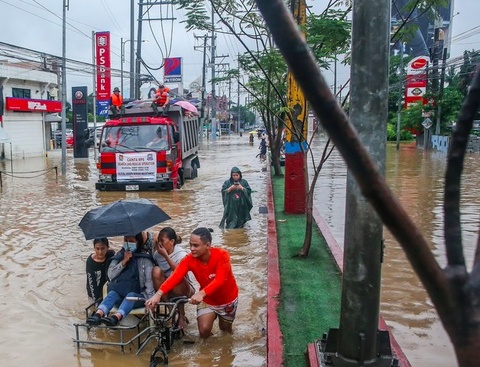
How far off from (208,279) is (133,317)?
0.88 metres

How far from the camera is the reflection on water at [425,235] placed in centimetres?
515

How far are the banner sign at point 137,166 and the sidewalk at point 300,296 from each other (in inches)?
244

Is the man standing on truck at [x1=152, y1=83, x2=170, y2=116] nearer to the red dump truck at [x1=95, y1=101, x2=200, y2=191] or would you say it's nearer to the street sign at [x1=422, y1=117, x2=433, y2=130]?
the red dump truck at [x1=95, y1=101, x2=200, y2=191]

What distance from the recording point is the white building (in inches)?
1204

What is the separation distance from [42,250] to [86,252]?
809 millimetres

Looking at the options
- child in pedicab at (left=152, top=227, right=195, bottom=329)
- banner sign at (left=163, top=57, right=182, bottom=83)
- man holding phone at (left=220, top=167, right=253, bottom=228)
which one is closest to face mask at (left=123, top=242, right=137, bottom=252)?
child in pedicab at (left=152, top=227, right=195, bottom=329)

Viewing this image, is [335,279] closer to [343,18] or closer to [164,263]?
[164,263]

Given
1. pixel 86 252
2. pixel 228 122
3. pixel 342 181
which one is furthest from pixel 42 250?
pixel 228 122

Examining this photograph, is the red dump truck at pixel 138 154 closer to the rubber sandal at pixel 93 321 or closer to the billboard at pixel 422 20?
the billboard at pixel 422 20

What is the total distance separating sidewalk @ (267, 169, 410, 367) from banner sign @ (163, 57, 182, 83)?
25.2 metres

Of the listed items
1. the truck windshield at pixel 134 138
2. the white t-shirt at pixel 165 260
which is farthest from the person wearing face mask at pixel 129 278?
the truck windshield at pixel 134 138

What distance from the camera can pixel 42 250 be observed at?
29.7 feet

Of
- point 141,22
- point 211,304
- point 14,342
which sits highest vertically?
point 141,22

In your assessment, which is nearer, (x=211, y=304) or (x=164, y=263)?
Answer: (x=211, y=304)
